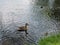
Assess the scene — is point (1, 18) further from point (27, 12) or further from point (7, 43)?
point (7, 43)

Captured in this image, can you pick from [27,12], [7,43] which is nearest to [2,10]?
[27,12]

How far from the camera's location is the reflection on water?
17.9 m

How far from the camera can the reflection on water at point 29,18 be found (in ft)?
58.6

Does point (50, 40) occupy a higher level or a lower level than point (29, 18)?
lower

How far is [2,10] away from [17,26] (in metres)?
5.34

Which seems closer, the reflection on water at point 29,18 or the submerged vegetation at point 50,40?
the submerged vegetation at point 50,40

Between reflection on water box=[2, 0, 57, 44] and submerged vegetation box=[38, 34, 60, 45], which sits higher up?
reflection on water box=[2, 0, 57, 44]

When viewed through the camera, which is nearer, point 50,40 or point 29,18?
point 50,40

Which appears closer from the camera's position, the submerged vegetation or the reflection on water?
the submerged vegetation

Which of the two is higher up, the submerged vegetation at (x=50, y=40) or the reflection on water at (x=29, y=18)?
the reflection on water at (x=29, y=18)

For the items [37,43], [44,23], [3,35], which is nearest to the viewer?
[37,43]

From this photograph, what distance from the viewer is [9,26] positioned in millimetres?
18078

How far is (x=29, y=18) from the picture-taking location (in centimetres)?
2058

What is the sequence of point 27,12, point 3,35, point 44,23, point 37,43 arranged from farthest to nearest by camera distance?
1. point 27,12
2. point 44,23
3. point 3,35
4. point 37,43
